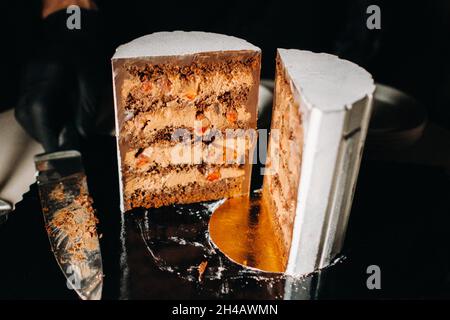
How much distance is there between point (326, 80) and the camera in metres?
1.35

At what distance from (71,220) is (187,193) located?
50 centimetres

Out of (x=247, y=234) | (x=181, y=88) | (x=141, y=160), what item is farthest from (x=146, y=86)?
(x=247, y=234)

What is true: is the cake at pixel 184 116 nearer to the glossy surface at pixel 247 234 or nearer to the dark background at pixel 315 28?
the glossy surface at pixel 247 234

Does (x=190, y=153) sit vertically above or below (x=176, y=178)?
above

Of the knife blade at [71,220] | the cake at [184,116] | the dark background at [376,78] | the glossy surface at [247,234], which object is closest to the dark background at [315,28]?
the dark background at [376,78]

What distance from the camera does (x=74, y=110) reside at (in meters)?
2.25

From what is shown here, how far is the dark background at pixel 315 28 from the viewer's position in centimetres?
270

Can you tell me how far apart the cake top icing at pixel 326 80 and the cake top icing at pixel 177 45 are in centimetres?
21

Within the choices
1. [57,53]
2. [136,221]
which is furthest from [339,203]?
[57,53]

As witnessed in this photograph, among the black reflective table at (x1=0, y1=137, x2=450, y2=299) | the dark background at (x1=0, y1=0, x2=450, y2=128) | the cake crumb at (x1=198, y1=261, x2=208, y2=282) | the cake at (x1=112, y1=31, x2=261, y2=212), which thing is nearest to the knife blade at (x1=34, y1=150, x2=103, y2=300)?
the black reflective table at (x1=0, y1=137, x2=450, y2=299)

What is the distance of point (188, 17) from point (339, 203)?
182cm

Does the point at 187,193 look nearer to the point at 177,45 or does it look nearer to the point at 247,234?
the point at 247,234

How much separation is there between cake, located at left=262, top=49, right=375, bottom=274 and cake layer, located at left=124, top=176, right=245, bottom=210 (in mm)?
290

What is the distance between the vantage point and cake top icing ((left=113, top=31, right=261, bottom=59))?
1.57 m
